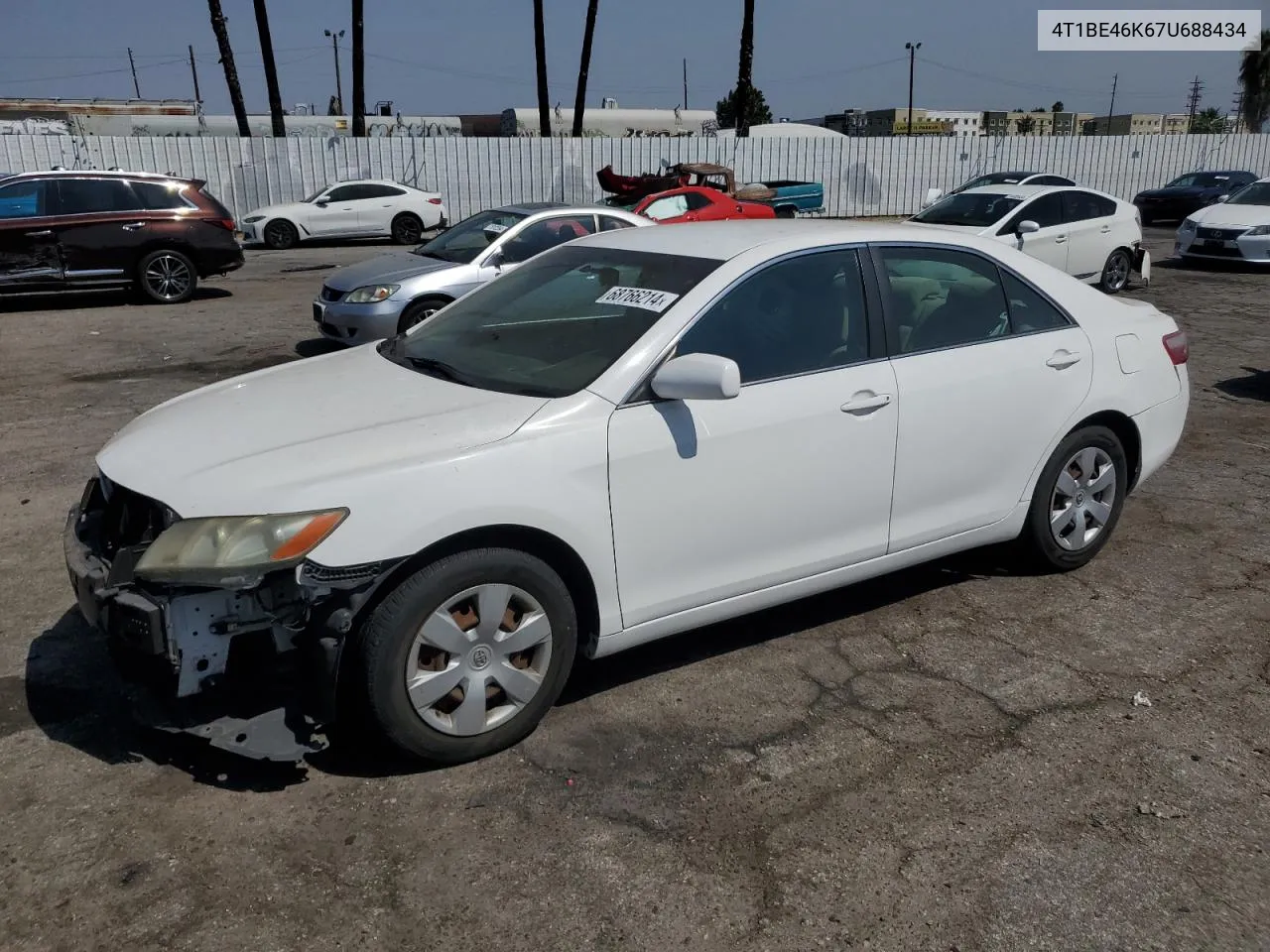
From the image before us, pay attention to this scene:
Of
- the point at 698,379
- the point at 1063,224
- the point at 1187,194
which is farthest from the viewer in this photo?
the point at 1187,194

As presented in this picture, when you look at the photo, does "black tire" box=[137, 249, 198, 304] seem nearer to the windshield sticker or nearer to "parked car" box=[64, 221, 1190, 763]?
"parked car" box=[64, 221, 1190, 763]

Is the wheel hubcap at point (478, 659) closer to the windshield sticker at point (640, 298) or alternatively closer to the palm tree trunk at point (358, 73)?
the windshield sticker at point (640, 298)

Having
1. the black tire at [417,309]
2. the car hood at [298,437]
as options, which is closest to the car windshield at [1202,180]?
the black tire at [417,309]

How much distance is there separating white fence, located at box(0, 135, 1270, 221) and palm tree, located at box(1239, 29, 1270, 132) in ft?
107

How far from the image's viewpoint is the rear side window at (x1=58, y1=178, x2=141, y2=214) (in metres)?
13.0

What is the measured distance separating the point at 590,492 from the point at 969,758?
1494 millimetres

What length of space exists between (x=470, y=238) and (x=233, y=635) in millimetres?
7998

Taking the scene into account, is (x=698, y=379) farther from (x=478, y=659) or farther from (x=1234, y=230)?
(x=1234, y=230)

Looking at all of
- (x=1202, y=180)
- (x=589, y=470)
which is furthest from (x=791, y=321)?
(x=1202, y=180)

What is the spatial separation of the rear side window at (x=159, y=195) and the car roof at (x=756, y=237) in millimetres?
10519

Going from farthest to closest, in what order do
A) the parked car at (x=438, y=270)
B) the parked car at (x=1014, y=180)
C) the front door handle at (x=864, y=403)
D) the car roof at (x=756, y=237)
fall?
the parked car at (x=1014, y=180), the parked car at (x=438, y=270), the car roof at (x=756, y=237), the front door handle at (x=864, y=403)

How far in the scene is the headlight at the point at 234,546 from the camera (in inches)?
117

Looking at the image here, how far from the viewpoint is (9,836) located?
119 inches

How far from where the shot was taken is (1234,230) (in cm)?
1675
